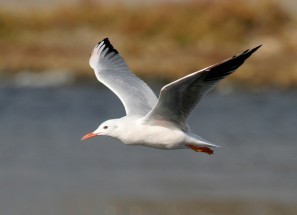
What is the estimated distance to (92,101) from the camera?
21.3m

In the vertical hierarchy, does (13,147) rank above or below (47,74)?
below

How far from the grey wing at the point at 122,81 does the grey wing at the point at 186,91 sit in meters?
0.57

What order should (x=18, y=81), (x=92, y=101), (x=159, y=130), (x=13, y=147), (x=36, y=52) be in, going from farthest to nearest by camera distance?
(x=36, y=52) → (x=18, y=81) → (x=92, y=101) → (x=13, y=147) → (x=159, y=130)

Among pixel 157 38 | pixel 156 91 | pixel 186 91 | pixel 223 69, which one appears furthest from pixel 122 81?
pixel 157 38

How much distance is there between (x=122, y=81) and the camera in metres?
10.4

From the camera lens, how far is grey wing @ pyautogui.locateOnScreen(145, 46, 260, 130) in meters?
8.52

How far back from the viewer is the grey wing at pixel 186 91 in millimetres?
8523

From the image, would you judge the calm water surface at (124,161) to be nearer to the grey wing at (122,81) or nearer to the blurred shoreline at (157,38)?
the grey wing at (122,81)

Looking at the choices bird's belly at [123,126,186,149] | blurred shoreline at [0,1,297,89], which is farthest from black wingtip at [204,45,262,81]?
blurred shoreline at [0,1,297,89]

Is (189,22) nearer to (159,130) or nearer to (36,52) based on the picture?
(36,52)

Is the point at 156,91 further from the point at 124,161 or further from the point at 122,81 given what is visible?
the point at 122,81

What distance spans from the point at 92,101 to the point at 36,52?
470 cm

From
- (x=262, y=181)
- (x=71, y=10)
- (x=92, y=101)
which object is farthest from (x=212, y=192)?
(x=71, y=10)

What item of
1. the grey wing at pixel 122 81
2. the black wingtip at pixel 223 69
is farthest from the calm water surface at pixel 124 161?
the black wingtip at pixel 223 69
